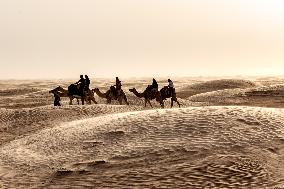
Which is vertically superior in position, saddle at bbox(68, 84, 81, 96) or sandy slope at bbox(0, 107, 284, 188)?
saddle at bbox(68, 84, 81, 96)

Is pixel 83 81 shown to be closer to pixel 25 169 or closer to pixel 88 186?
pixel 25 169

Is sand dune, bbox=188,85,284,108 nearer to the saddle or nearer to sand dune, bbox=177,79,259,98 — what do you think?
sand dune, bbox=177,79,259,98

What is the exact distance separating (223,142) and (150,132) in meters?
2.89

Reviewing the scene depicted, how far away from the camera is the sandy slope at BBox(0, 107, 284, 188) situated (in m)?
12.5

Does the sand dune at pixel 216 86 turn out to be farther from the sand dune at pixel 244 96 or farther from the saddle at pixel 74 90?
the saddle at pixel 74 90

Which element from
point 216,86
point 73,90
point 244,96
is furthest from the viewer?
point 216,86

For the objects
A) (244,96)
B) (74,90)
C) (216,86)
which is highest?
(74,90)

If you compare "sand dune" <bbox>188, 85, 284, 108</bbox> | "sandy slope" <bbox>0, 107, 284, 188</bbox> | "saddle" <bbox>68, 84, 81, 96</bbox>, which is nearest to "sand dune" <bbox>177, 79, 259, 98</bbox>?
"sand dune" <bbox>188, 85, 284, 108</bbox>

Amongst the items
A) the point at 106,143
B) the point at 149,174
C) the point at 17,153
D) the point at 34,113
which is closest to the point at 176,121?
the point at 106,143

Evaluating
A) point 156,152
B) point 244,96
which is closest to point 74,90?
point 156,152

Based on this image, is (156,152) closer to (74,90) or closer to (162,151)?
(162,151)

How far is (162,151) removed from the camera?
14.2 m

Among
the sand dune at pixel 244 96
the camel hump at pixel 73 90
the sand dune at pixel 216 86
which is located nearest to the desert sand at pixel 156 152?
the camel hump at pixel 73 90

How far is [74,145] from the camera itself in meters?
16.4
